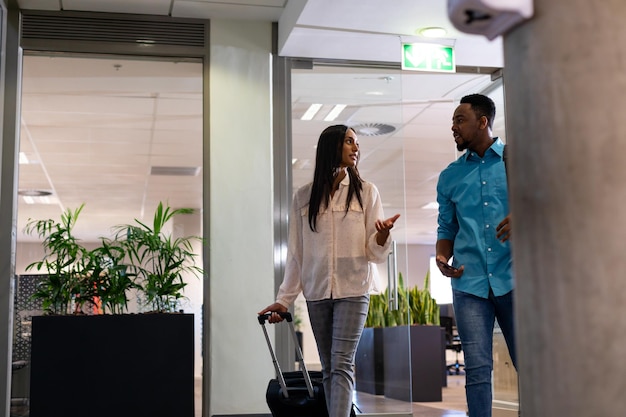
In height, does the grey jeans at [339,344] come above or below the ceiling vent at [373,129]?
below

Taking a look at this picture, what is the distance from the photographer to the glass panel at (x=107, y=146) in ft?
17.6

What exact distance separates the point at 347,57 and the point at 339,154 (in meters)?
2.25

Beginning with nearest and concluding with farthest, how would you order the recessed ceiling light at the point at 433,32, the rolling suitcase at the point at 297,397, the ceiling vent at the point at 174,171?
1. the rolling suitcase at the point at 297,397
2. the recessed ceiling light at the point at 433,32
3. the ceiling vent at the point at 174,171

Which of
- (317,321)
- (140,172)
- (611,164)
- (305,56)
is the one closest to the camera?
(611,164)

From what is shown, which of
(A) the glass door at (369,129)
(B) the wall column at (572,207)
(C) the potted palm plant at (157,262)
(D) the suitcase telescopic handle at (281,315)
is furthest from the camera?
(A) the glass door at (369,129)

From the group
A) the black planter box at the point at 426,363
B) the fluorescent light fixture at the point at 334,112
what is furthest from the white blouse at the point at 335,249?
the black planter box at the point at 426,363

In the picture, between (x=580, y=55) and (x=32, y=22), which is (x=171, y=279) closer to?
(x=32, y=22)

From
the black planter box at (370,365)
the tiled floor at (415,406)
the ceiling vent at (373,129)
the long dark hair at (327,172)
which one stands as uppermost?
the ceiling vent at (373,129)

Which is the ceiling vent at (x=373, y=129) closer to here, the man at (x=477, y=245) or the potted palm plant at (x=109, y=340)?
the potted palm plant at (x=109, y=340)

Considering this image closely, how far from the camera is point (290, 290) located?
11.1 ft

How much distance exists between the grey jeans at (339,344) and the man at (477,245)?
432mm

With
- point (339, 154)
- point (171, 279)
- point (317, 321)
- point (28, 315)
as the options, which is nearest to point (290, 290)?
point (317, 321)

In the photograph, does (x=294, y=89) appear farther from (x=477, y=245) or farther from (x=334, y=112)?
(x=477, y=245)

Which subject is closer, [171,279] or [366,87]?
[171,279]
